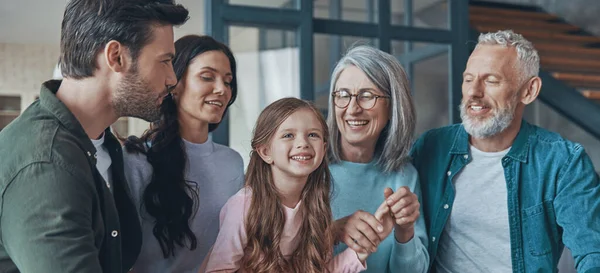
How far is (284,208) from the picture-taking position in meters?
1.71

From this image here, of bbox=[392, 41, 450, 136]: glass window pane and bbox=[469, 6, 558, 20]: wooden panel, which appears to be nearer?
bbox=[392, 41, 450, 136]: glass window pane

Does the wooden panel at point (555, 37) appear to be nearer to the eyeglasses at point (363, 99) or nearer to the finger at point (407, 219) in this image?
the eyeglasses at point (363, 99)

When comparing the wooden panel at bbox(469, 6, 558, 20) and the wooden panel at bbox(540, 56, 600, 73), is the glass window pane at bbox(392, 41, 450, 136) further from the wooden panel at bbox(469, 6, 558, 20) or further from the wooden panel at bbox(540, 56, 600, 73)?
the wooden panel at bbox(469, 6, 558, 20)

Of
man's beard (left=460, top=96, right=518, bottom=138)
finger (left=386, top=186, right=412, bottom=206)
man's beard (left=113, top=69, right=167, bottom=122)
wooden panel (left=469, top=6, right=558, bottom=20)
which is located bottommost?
finger (left=386, top=186, right=412, bottom=206)

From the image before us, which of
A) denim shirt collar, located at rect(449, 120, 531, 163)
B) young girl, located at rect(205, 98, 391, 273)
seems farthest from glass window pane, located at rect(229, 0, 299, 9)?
young girl, located at rect(205, 98, 391, 273)

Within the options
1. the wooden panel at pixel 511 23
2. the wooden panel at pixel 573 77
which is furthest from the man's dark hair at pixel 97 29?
the wooden panel at pixel 511 23

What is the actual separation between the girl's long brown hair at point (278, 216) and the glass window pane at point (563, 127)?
15.4ft

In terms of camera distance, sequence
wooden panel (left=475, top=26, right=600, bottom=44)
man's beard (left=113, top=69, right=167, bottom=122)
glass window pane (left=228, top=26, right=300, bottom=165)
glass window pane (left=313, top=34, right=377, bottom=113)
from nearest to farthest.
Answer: man's beard (left=113, top=69, right=167, bottom=122) → glass window pane (left=228, top=26, right=300, bottom=165) → glass window pane (left=313, top=34, right=377, bottom=113) → wooden panel (left=475, top=26, right=600, bottom=44)

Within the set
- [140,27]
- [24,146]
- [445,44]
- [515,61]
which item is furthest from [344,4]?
[24,146]

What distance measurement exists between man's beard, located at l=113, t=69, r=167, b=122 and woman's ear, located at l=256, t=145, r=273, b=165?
0.37 meters

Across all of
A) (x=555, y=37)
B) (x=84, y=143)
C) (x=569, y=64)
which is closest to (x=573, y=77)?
(x=569, y=64)

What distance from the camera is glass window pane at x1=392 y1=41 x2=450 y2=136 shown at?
12.1ft

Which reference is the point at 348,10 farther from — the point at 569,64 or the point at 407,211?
the point at 569,64

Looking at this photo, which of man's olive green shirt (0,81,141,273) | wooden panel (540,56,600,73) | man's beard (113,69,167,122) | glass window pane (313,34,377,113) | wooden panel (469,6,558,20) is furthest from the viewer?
wooden panel (469,6,558,20)
